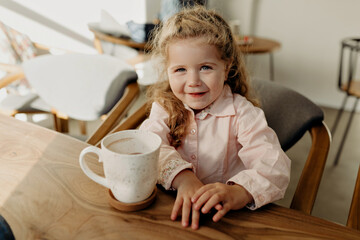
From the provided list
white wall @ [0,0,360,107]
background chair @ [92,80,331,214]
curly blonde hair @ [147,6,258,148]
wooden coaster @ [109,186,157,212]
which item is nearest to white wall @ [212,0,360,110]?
white wall @ [0,0,360,107]

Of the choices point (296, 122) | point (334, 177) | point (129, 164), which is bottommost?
point (334, 177)

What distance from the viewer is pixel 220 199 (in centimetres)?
55

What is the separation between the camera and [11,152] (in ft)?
2.40

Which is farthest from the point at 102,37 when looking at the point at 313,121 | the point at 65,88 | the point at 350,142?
the point at 350,142

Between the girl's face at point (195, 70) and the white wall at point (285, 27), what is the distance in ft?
7.18

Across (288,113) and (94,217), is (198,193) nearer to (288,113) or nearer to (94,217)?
(94,217)

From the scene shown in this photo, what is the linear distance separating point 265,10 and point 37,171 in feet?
11.1

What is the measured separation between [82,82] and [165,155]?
0.94 meters

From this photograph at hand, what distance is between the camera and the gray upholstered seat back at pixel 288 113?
3.13 ft

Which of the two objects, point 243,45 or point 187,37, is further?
point 243,45

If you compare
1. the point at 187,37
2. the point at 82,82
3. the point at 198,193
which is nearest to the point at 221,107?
the point at 187,37

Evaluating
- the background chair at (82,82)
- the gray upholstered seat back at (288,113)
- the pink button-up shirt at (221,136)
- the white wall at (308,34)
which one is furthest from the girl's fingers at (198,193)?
the white wall at (308,34)

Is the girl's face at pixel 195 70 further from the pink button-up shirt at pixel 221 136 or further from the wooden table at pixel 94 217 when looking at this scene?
the wooden table at pixel 94 217

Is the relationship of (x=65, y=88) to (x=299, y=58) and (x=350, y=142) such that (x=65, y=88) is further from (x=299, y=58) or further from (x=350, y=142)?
(x=299, y=58)
